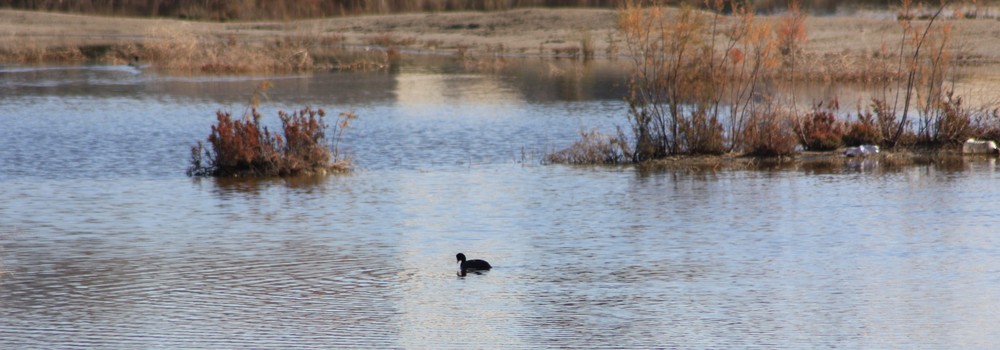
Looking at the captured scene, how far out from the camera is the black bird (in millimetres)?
12867

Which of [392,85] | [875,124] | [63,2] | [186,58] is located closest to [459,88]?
[392,85]

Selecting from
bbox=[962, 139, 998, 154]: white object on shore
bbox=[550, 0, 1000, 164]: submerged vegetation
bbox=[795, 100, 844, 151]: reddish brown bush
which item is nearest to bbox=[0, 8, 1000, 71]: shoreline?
bbox=[550, 0, 1000, 164]: submerged vegetation

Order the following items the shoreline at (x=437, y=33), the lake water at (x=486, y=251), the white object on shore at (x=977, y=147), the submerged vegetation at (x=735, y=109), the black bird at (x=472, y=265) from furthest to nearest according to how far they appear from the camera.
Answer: the shoreline at (x=437, y=33), the white object on shore at (x=977, y=147), the submerged vegetation at (x=735, y=109), the black bird at (x=472, y=265), the lake water at (x=486, y=251)

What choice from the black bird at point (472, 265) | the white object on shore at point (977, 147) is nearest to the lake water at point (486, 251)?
the black bird at point (472, 265)

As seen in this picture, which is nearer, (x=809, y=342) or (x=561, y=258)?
(x=809, y=342)

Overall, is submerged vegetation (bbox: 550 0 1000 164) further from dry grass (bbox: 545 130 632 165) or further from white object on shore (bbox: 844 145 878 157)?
white object on shore (bbox: 844 145 878 157)

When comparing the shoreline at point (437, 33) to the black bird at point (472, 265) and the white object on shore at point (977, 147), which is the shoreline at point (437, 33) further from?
the black bird at point (472, 265)

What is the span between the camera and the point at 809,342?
10203 mm

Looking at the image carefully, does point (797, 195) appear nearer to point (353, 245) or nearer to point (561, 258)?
point (561, 258)

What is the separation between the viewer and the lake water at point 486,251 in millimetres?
10727

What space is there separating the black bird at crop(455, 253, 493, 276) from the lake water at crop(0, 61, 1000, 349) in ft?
0.55

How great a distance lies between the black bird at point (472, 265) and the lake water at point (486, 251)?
0.55ft

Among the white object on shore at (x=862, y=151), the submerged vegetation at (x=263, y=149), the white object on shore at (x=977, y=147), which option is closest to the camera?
the submerged vegetation at (x=263, y=149)

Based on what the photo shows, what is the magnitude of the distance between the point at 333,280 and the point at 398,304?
1313 millimetres
